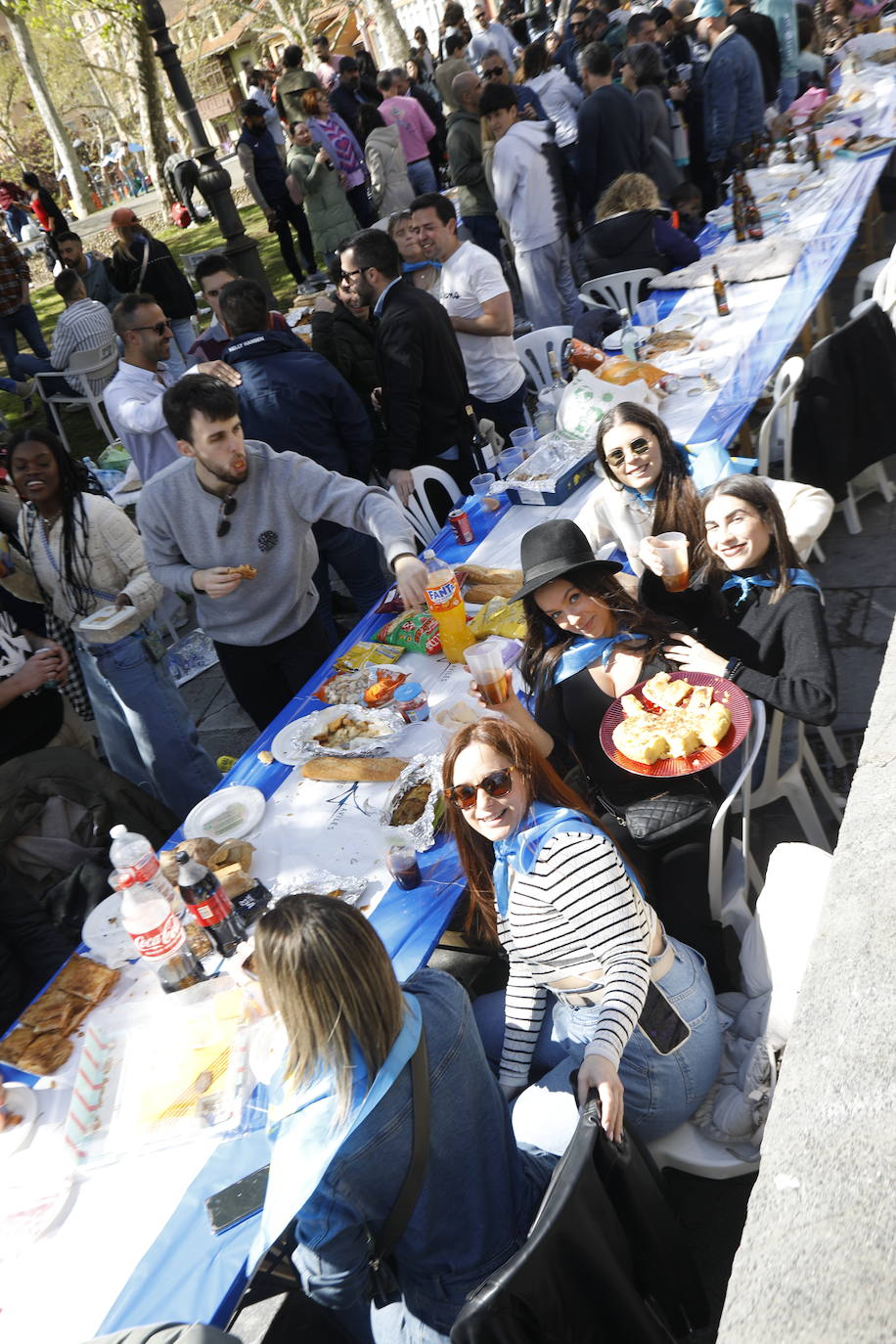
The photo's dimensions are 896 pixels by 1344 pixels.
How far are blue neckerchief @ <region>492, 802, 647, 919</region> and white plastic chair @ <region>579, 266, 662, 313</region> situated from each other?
5.03m

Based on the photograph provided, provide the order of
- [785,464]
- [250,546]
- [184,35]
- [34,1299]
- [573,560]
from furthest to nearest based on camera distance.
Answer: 1. [184,35]
2. [785,464]
3. [250,546]
4. [573,560]
5. [34,1299]

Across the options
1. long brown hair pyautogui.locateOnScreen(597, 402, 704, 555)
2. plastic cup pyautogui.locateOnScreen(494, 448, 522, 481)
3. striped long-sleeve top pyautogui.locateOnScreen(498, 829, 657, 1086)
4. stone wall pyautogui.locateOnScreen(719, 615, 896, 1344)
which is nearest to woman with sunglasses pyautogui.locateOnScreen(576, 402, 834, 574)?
long brown hair pyautogui.locateOnScreen(597, 402, 704, 555)

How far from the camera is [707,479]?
13.3 ft

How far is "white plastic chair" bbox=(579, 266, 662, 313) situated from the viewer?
6.65 metres

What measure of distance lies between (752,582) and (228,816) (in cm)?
189

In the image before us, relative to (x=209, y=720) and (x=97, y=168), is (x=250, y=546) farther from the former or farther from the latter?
(x=97, y=168)

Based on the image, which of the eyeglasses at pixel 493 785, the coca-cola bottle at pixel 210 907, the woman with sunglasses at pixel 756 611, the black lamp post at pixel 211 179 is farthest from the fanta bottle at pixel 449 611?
the black lamp post at pixel 211 179

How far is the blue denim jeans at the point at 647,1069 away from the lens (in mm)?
2275

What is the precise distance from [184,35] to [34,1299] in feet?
143

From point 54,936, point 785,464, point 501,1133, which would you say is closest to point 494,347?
point 785,464

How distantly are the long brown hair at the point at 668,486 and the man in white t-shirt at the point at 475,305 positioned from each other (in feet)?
6.80

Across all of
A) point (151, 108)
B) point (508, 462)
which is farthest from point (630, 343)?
point (151, 108)

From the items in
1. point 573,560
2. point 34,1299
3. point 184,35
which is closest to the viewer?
point 34,1299

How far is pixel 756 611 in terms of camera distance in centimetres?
324
